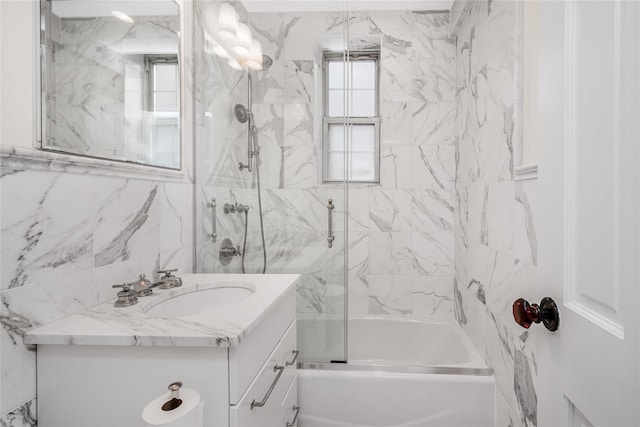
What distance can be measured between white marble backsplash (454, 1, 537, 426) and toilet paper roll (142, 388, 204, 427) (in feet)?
3.87

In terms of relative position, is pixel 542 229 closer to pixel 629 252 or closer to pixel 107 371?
pixel 629 252

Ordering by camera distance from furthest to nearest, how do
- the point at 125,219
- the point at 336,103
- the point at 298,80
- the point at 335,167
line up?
the point at 335,167 → the point at 336,103 → the point at 298,80 → the point at 125,219

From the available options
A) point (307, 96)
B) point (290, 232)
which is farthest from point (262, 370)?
point (307, 96)

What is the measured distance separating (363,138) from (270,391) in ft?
6.56

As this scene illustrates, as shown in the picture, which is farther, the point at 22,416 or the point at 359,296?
the point at 359,296

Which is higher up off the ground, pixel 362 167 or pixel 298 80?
pixel 298 80

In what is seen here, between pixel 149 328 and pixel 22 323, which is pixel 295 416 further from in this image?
pixel 22 323

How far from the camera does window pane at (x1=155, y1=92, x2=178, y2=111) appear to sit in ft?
4.62

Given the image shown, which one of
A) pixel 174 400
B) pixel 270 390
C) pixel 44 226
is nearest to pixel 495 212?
pixel 270 390

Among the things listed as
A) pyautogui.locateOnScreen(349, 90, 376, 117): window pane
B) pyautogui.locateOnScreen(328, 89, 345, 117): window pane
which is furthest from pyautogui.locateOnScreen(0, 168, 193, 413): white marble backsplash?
pyautogui.locateOnScreen(349, 90, 376, 117): window pane

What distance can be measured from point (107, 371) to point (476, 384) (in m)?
1.56

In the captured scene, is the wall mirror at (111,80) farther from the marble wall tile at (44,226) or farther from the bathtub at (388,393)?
the bathtub at (388,393)

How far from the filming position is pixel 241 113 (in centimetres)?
173

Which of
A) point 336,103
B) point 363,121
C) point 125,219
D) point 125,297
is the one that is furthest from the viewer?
point 363,121
